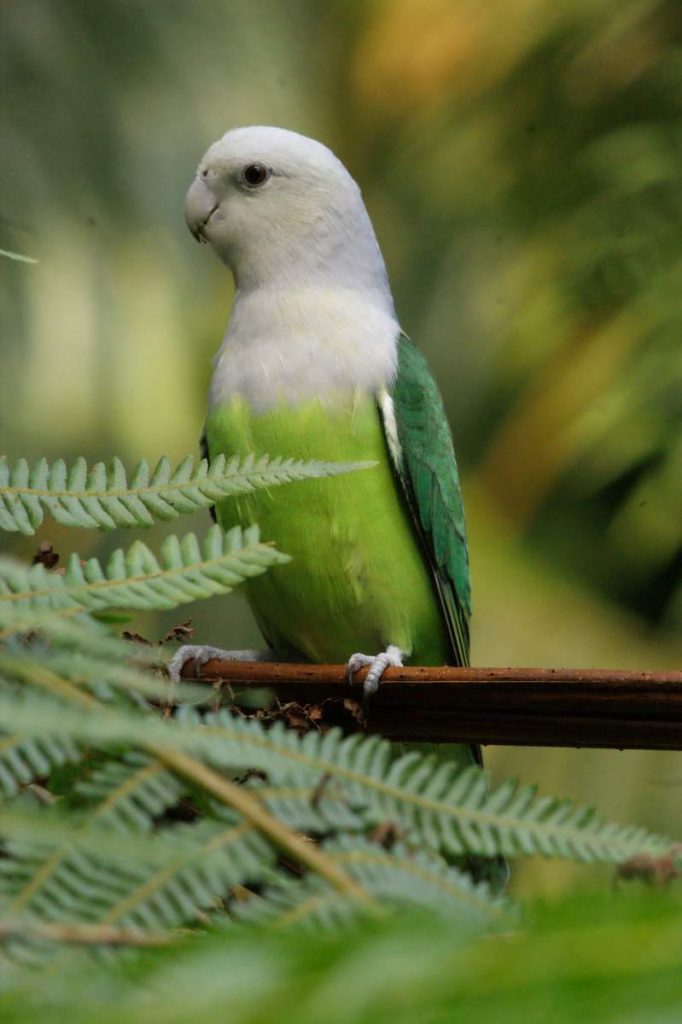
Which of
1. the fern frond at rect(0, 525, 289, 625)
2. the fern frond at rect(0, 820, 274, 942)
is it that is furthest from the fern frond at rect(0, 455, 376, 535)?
the fern frond at rect(0, 820, 274, 942)

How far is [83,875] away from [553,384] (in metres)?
1.85

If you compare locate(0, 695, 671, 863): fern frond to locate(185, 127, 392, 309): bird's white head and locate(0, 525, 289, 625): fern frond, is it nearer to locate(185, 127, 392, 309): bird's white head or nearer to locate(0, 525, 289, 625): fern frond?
locate(0, 525, 289, 625): fern frond

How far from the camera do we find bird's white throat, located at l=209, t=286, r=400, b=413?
1154mm

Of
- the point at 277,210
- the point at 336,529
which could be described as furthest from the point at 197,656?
the point at 277,210

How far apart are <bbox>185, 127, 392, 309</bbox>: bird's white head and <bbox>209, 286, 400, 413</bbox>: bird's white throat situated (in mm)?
31

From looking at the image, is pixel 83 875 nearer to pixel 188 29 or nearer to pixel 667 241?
pixel 667 241

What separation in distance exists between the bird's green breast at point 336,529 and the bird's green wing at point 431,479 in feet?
0.04

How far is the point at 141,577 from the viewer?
346 mm

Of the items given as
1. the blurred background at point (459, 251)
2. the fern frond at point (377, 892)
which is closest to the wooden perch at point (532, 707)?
the fern frond at point (377, 892)

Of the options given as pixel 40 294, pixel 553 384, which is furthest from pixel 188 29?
pixel 553 384

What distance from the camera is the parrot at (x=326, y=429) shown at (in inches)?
44.5

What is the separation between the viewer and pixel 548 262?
6.79 feet

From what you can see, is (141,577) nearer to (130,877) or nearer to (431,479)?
(130,877)

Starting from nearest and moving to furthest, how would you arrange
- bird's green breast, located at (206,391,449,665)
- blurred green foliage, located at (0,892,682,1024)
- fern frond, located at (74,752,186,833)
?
blurred green foliage, located at (0,892,682,1024), fern frond, located at (74,752,186,833), bird's green breast, located at (206,391,449,665)
